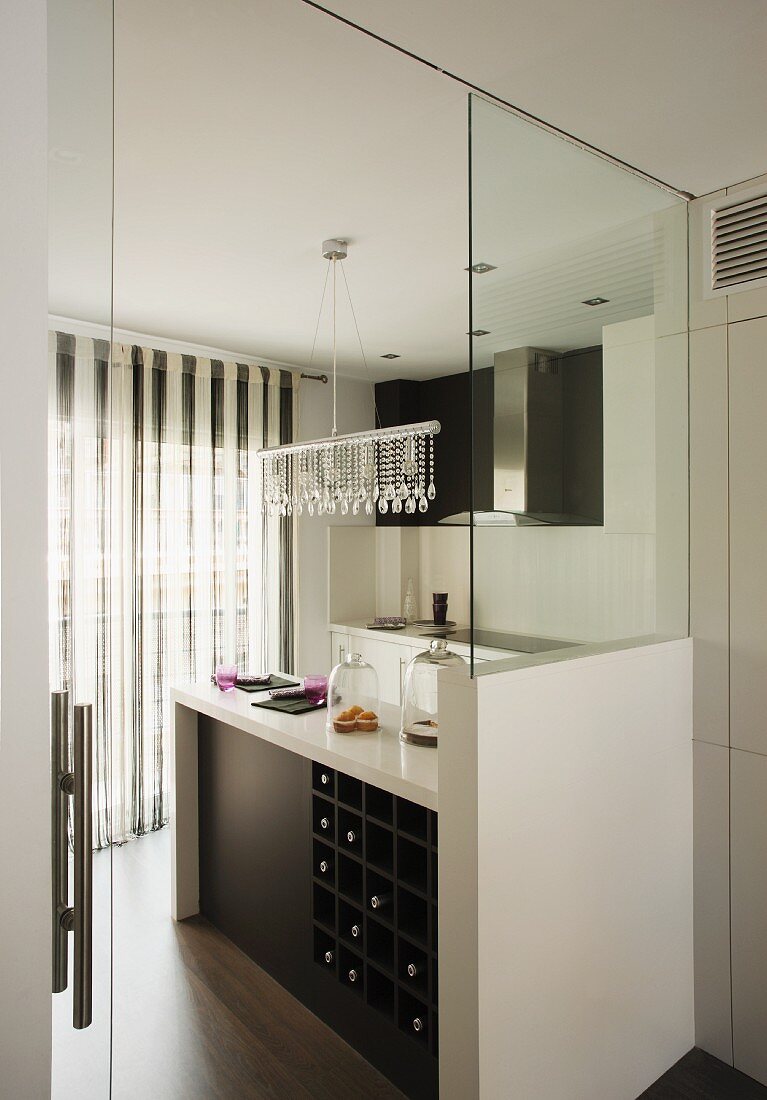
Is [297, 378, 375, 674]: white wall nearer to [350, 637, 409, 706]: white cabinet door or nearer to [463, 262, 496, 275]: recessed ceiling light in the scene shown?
[350, 637, 409, 706]: white cabinet door

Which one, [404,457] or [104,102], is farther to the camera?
[404,457]

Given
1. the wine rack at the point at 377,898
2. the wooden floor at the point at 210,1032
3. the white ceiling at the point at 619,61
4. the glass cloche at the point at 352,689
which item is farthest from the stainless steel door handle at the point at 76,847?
the glass cloche at the point at 352,689

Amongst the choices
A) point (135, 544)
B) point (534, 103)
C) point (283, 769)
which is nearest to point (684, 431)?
point (534, 103)

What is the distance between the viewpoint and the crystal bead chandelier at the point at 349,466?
2.87 meters

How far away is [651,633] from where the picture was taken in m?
2.10

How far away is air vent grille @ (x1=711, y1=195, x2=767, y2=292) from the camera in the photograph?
197 cm

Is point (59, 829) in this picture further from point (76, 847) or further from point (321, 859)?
point (321, 859)

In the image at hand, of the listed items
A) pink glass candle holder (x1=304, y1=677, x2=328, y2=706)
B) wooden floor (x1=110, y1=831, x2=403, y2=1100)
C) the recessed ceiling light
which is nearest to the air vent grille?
the recessed ceiling light

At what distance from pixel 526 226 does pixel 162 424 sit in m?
2.92

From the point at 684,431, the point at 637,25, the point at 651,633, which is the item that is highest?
the point at 637,25

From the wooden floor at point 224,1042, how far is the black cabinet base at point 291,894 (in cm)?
6

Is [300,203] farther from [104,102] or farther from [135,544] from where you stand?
[135,544]

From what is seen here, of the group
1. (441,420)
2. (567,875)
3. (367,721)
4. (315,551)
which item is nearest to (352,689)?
(367,721)

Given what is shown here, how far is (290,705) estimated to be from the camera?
9.06ft
